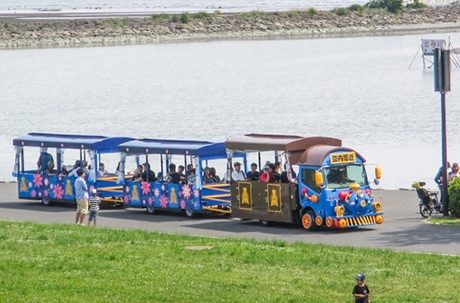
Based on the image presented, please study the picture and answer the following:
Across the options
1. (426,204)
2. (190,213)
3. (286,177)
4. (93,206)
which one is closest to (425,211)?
(426,204)

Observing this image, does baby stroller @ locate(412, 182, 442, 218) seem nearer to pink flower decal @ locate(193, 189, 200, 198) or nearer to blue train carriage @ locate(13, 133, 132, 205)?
pink flower decal @ locate(193, 189, 200, 198)

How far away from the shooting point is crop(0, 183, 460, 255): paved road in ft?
95.7

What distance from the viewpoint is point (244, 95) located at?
100938mm

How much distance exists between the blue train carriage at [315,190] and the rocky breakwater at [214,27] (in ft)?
412

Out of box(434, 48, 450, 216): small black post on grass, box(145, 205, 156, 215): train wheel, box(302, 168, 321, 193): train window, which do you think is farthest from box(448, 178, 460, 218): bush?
box(145, 205, 156, 215): train wheel

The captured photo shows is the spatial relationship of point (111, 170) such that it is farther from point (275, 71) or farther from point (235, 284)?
point (275, 71)

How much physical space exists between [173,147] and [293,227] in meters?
5.34

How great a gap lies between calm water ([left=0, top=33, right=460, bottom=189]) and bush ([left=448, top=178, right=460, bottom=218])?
11.6 meters

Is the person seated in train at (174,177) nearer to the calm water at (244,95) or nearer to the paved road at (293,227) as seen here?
the paved road at (293,227)

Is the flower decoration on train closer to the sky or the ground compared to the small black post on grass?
closer to the ground

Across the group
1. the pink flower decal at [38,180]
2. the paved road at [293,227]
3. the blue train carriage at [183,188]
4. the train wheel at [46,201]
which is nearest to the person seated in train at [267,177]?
the paved road at [293,227]

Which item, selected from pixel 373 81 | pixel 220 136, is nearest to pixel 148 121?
pixel 220 136

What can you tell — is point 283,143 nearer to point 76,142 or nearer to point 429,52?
point 76,142

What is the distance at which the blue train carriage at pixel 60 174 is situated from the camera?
39.5 m
